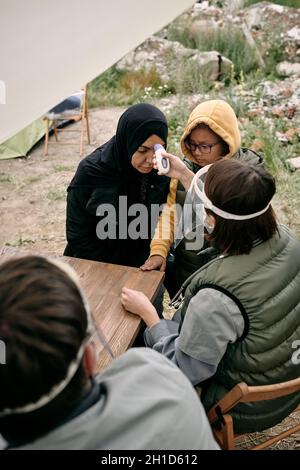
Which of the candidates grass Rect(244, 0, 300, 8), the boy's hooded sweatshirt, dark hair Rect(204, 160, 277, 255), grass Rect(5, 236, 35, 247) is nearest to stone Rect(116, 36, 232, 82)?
grass Rect(244, 0, 300, 8)

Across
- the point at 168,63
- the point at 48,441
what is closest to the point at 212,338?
the point at 48,441

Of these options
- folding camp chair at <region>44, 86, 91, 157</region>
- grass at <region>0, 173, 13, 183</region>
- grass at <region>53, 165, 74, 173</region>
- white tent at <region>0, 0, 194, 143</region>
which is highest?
white tent at <region>0, 0, 194, 143</region>

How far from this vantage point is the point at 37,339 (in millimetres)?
734

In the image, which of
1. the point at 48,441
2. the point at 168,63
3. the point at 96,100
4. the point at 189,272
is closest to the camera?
the point at 48,441

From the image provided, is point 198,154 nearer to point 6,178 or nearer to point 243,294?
point 243,294

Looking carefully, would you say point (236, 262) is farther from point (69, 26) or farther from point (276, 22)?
point (276, 22)

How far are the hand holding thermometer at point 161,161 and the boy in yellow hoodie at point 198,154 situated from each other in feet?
0.64

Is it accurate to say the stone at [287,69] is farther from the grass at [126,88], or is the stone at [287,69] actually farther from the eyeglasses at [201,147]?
the eyeglasses at [201,147]

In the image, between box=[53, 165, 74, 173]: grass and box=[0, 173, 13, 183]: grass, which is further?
box=[53, 165, 74, 173]: grass

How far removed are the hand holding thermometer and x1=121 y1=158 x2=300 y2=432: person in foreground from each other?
24.8 inches

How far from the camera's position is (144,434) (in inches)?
32.9

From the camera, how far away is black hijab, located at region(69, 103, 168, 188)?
7.06 feet

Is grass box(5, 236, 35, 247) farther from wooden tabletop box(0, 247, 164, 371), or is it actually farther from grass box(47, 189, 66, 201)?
wooden tabletop box(0, 247, 164, 371)
